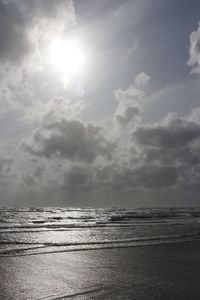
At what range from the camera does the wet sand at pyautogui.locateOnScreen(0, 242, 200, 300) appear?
8414 mm

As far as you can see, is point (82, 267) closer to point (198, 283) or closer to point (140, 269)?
point (140, 269)

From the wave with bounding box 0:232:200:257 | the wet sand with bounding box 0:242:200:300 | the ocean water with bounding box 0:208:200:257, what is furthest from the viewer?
the ocean water with bounding box 0:208:200:257

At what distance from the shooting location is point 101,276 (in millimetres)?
10773

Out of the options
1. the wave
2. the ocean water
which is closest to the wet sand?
the wave

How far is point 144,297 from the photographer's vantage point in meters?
8.09

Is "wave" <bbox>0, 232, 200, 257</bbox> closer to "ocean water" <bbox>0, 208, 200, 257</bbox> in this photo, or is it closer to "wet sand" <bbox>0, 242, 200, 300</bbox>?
"ocean water" <bbox>0, 208, 200, 257</bbox>

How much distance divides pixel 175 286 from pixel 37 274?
16.8ft

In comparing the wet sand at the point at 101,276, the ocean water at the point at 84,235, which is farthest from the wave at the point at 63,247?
the wet sand at the point at 101,276

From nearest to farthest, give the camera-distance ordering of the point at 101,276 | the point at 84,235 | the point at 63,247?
the point at 101,276
the point at 63,247
the point at 84,235

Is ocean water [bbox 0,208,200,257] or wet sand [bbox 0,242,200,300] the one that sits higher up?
ocean water [bbox 0,208,200,257]

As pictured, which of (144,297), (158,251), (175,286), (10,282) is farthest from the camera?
(158,251)

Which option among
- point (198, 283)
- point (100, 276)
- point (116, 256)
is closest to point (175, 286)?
point (198, 283)

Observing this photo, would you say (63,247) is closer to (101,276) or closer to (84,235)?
(84,235)

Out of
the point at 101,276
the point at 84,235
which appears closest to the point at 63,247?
the point at 84,235
